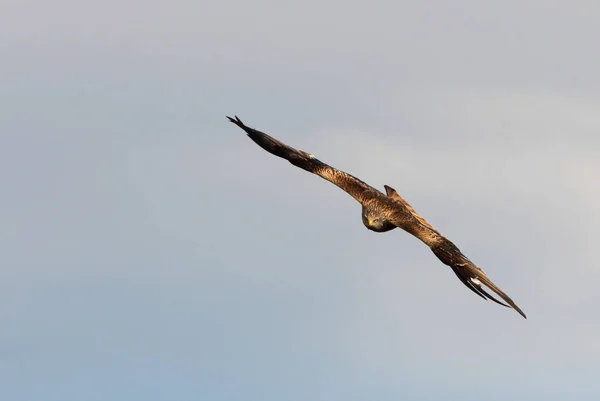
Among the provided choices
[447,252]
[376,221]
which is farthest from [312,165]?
[447,252]

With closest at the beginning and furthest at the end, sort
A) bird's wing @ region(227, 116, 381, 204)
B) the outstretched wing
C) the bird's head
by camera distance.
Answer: the outstretched wing < the bird's head < bird's wing @ region(227, 116, 381, 204)

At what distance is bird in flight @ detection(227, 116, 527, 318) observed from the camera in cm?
3962

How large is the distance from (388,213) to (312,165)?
3993mm

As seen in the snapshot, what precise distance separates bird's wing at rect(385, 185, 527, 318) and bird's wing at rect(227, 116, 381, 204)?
47.8 inches

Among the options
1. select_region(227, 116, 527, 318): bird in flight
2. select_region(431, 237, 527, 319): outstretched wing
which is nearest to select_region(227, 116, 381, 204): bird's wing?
select_region(227, 116, 527, 318): bird in flight

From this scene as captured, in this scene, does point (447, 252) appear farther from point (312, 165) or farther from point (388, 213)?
point (312, 165)

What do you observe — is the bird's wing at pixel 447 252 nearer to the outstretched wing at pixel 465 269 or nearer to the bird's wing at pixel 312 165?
the outstretched wing at pixel 465 269

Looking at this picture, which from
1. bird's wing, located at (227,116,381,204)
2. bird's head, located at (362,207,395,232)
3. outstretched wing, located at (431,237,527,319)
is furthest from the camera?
bird's wing, located at (227,116,381,204)

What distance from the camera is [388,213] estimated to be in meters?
43.2

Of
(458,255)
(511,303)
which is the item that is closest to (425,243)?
(458,255)

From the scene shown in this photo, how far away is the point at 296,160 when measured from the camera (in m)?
46.5

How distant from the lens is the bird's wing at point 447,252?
39.0m

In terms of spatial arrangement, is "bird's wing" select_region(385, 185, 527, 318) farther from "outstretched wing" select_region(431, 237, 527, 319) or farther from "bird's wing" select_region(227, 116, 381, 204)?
"bird's wing" select_region(227, 116, 381, 204)

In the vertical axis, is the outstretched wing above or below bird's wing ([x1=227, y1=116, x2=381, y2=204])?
below
